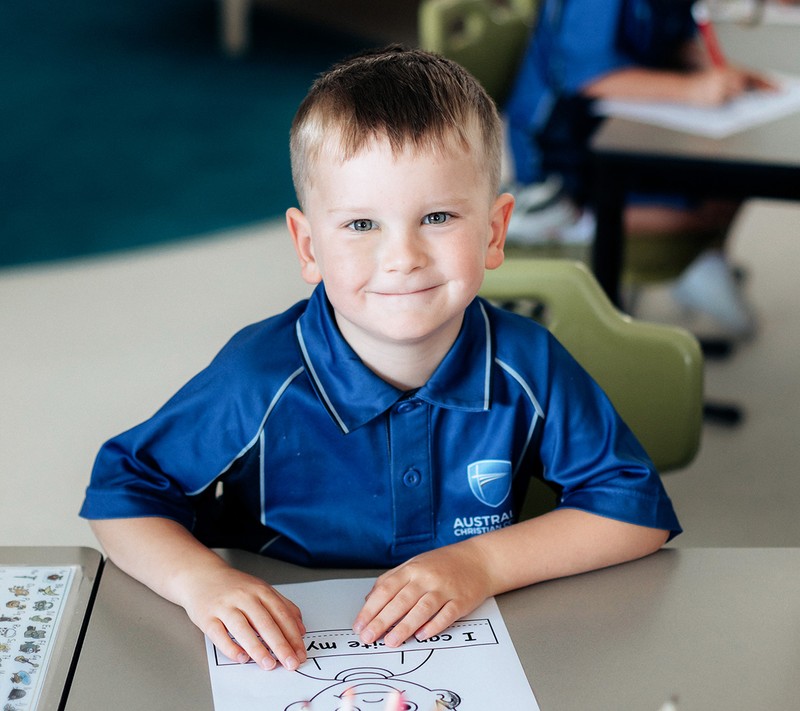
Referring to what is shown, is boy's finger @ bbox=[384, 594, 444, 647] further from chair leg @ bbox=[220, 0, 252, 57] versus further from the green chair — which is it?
chair leg @ bbox=[220, 0, 252, 57]

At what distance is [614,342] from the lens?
1325 millimetres

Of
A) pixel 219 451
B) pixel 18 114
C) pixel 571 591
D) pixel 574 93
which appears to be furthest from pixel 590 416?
pixel 18 114

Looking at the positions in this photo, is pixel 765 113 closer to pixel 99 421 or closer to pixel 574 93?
pixel 574 93

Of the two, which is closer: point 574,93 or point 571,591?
point 571,591

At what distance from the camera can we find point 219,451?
98 cm

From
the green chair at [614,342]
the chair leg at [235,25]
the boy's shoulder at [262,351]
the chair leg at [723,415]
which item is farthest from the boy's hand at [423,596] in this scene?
the chair leg at [235,25]

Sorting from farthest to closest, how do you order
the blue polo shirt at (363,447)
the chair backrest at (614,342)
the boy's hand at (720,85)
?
the boy's hand at (720,85), the chair backrest at (614,342), the blue polo shirt at (363,447)

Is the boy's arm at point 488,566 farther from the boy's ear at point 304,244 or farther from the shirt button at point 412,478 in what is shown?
the boy's ear at point 304,244

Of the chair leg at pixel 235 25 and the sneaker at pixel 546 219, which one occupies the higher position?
the sneaker at pixel 546 219

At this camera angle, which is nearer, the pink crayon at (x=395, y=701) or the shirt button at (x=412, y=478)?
the pink crayon at (x=395, y=701)

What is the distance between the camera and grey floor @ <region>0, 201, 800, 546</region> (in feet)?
7.01

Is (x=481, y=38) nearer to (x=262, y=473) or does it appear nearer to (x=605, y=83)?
(x=605, y=83)

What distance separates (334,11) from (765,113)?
4.07 metres

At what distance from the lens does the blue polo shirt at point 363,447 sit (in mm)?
981
